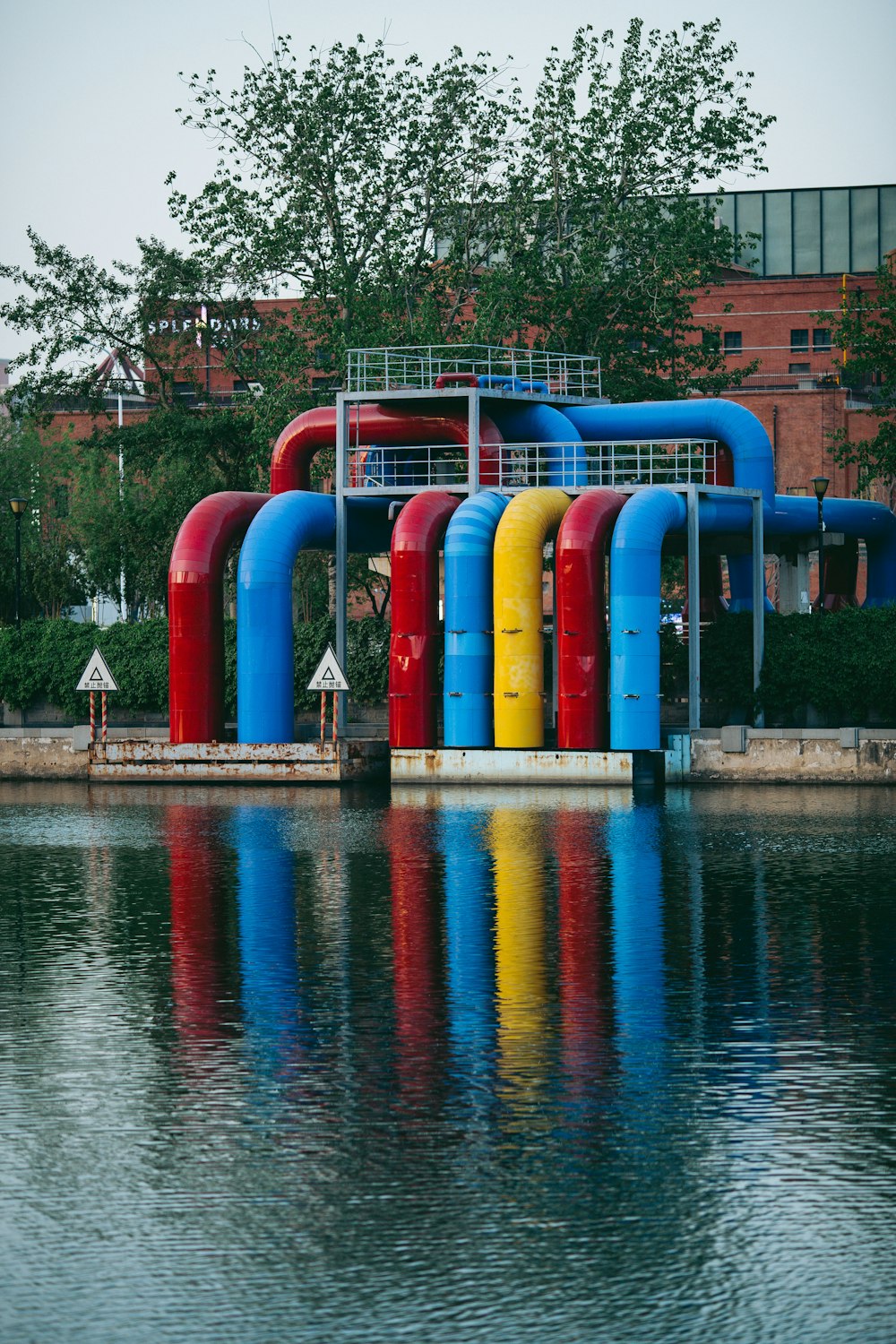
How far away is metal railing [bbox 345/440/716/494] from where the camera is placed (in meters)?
43.6

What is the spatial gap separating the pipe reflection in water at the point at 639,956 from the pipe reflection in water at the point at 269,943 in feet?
6.86

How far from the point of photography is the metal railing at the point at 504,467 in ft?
143

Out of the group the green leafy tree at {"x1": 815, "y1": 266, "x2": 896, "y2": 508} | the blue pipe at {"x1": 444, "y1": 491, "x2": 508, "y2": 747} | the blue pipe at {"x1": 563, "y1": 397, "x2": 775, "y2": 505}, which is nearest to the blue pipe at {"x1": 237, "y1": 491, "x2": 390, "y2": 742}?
the blue pipe at {"x1": 444, "y1": 491, "x2": 508, "y2": 747}

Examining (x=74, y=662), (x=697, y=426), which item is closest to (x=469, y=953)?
(x=697, y=426)

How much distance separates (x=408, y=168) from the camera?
187 ft

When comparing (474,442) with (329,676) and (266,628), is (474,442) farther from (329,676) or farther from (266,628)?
(329,676)

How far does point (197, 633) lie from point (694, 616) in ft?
34.7

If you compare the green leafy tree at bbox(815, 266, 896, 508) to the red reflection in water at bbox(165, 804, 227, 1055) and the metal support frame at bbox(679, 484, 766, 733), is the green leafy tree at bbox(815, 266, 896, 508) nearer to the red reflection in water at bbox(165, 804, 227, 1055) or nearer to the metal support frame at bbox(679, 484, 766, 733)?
the metal support frame at bbox(679, 484, 766, 733)

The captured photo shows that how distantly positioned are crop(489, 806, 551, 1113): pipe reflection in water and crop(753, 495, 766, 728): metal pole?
17683mm

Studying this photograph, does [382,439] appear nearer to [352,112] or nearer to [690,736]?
[690,736]

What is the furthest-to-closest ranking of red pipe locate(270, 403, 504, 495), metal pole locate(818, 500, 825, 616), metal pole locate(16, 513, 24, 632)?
metal pole locate(16, 513, 24, 632) → metal pole locate(818, 500, 825, 616) → red pipe locate(270, 403, 504, 495)

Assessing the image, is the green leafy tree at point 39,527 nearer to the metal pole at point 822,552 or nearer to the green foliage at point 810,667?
the metal pole at point 822,552

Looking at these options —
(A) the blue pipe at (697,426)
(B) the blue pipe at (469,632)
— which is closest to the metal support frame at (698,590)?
(A) the blue pipe at (697,426)

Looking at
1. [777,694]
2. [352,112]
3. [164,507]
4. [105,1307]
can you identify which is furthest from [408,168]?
[105,1307]
